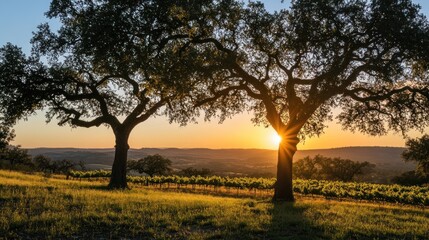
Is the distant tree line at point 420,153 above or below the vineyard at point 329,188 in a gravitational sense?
above

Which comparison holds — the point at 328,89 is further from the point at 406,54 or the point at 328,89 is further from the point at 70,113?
the point at 70,113

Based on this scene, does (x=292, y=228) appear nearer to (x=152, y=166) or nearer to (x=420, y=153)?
(x=420, y=153)

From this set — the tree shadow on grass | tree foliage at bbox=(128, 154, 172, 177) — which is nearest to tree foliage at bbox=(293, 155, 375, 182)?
tree foliage at bbox=(128, 154, 172, 177)

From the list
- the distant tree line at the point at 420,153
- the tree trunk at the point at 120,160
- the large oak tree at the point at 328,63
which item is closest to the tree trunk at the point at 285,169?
the large oak tree at the point at 328,63

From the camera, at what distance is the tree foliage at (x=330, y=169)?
97750 mm

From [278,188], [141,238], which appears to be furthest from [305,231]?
[278,188]

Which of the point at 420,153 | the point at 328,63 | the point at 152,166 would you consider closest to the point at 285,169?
the point at 328,63

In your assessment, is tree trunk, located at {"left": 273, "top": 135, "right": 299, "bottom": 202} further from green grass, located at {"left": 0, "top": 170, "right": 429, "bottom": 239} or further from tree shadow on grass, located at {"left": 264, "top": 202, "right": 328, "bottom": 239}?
tree shadow on grass, located at {"left": 264, "top": 202, "right": 328, "bottom": 239}

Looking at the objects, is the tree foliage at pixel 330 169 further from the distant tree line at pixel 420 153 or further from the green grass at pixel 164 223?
the green grass at pixel 164 223

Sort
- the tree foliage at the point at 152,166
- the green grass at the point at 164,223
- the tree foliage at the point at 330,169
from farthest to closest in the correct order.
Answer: the tree foliage at the point at 330,169, the tree foliage at the point at 152,166, the green grass at the point at 164,223

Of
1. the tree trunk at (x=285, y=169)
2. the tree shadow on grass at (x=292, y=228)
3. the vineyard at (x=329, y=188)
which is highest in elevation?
the tree trunk at (x=285, y=169)

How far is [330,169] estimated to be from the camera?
325ft

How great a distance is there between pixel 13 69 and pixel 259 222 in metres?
25.6

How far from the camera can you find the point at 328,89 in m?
24.4
